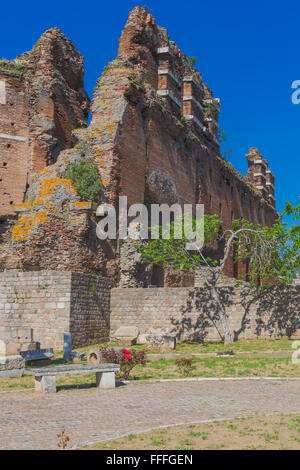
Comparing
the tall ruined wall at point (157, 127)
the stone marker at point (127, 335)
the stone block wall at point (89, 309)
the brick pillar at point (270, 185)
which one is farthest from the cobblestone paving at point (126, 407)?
the brick pillar at point (270, 185)

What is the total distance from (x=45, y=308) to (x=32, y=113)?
1199 centimetres

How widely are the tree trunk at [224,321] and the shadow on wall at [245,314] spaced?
777mm

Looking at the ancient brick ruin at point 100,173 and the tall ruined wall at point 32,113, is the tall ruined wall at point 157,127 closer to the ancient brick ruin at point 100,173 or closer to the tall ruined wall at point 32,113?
the ancient brick ruin at point 100,173

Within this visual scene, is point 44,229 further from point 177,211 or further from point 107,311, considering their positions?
point 177,211

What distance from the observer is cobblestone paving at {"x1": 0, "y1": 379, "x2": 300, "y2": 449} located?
6.73 meters

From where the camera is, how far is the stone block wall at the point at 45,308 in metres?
17.4

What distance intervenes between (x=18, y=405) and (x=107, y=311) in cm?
1168

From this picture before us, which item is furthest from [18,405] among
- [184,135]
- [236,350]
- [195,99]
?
[195,99]

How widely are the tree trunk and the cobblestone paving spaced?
23.7ft

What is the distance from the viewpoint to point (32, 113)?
26141 millimetres

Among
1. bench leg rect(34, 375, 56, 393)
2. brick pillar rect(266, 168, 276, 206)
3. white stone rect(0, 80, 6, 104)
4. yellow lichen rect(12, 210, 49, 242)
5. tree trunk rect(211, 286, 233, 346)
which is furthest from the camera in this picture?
brick pillar rect(266, 168, 276, 206)

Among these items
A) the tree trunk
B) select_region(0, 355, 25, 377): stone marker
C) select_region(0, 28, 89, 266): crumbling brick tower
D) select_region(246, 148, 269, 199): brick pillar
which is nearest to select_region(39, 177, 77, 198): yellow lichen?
select_region(0, 28, 89, 266): crumbling brick tower

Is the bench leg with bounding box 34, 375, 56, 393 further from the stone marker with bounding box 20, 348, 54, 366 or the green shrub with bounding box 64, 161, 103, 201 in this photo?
the green shrub with bounding box 64, 161, 103, 201

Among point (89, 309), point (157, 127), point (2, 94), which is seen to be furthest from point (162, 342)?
point (2, 94)
